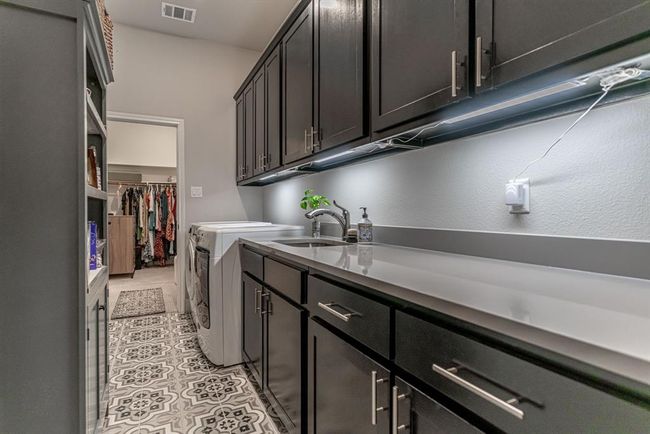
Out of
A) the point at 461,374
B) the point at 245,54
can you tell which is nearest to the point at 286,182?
the point at 245,54

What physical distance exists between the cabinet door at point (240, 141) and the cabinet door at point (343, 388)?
2.47 meters

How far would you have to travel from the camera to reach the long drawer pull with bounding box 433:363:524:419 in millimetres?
519

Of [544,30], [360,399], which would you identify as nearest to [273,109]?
[544,30]

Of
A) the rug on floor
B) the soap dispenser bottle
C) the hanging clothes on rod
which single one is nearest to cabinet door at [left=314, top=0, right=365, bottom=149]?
the soap dispenser bottle

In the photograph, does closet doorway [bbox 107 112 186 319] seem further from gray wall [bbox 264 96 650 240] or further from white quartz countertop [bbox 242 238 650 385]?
white quartz countertop [bbox 242 238 650 385]

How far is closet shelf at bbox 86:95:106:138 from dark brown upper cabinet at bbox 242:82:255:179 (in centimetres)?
133

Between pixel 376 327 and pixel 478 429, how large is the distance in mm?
326

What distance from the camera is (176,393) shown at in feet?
6.42

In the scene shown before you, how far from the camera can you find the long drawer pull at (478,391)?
0.52 m

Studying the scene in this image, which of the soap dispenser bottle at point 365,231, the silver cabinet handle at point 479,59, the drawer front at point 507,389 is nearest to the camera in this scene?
the drawer front at point 507,389

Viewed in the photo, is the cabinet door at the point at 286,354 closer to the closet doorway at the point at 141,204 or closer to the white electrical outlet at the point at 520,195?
the white electrical outlet at the point at 520,195

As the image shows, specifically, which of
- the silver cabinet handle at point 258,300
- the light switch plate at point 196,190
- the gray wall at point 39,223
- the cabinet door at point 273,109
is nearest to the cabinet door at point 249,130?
the cabinet door at point 273,109

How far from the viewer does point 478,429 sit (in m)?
0.60

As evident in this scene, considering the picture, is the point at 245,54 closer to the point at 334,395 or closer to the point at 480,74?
the point at 480,74
